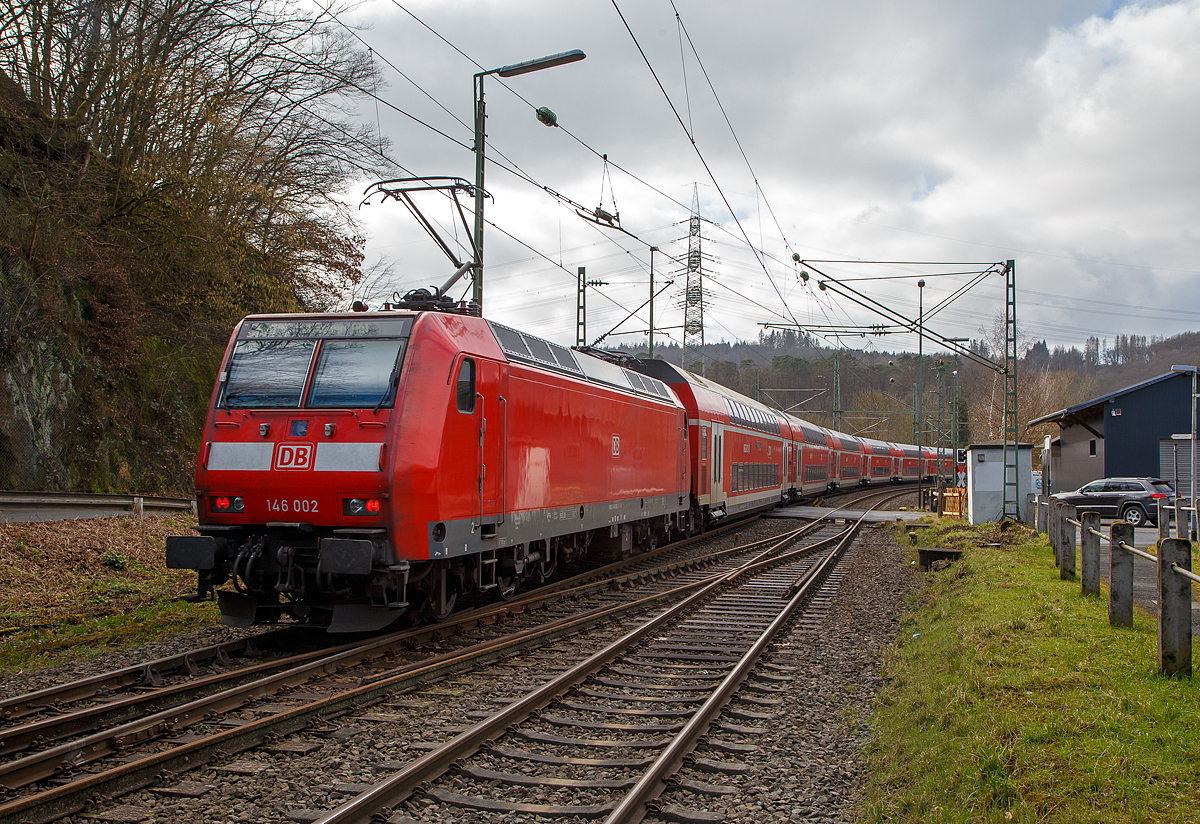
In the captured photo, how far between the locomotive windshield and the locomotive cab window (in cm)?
72

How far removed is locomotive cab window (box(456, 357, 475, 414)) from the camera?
8750mm

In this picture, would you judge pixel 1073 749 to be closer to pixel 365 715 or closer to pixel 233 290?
pixel 365 715

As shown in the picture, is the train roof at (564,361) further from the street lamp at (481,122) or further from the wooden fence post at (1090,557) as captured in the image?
the wooden fence post at (1090,557)

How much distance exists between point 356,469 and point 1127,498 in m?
25.3

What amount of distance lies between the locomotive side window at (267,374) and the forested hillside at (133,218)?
→ 8.63 meters

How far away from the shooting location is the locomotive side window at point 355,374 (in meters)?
8.19

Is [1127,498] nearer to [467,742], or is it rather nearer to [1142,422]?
[1142,422]

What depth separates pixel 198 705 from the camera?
19.7 feet

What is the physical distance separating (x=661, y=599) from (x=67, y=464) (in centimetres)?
1183

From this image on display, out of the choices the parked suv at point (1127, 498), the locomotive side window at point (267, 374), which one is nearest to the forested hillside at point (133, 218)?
the locomotive side window at point (267, 374)

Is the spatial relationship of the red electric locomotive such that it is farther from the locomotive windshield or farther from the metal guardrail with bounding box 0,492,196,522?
the metal guardrail with bounding box 0,492,196,522

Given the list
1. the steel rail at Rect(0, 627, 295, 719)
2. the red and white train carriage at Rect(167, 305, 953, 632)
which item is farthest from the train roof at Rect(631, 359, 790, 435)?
the steel rail at Rect(0, 627, 295, 719)

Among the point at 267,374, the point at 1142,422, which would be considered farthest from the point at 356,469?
the point at 1142,422

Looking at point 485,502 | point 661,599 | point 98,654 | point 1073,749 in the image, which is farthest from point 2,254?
point 1073,749
